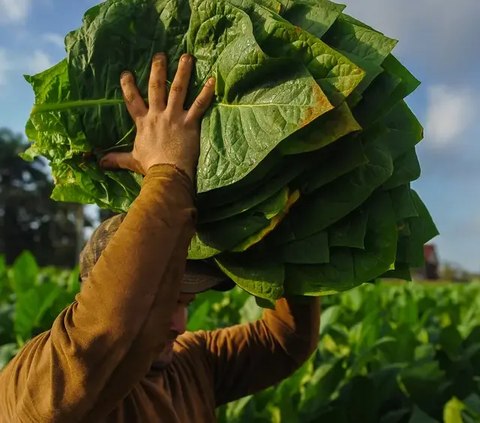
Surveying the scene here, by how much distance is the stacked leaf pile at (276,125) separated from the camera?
4.79 ft

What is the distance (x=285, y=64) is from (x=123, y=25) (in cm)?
45

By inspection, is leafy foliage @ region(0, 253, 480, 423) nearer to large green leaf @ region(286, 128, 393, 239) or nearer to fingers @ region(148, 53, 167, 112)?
large green leaf @ region(286, 128, 393, 239)

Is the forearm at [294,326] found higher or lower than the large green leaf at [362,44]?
lower

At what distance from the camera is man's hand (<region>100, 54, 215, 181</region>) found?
62.5 inches

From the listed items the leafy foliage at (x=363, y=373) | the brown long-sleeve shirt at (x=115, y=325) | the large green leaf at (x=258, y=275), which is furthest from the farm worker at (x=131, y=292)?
the leafy foliage at (x=363, y=373)

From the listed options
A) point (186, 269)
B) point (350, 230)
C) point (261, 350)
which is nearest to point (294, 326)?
point (261, 350)

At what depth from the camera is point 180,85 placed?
1.59 m

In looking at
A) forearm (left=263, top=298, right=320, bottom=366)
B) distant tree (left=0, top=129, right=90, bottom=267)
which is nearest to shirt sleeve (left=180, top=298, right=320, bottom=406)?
forearm (left=263, top=298, right=320, bottom=366)

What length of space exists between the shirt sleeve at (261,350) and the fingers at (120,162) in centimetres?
87

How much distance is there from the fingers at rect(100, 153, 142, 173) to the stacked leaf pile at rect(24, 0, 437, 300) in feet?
0.10

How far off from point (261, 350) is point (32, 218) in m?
51.6

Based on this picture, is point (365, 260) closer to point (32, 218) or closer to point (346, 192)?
point (346, 192)

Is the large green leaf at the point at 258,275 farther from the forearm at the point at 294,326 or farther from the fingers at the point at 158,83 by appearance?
the forearm at the point at 294,326

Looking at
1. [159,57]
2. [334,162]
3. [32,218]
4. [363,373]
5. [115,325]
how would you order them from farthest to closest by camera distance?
[32,218], [363,373], [159,57], [334,162], [115,325]
